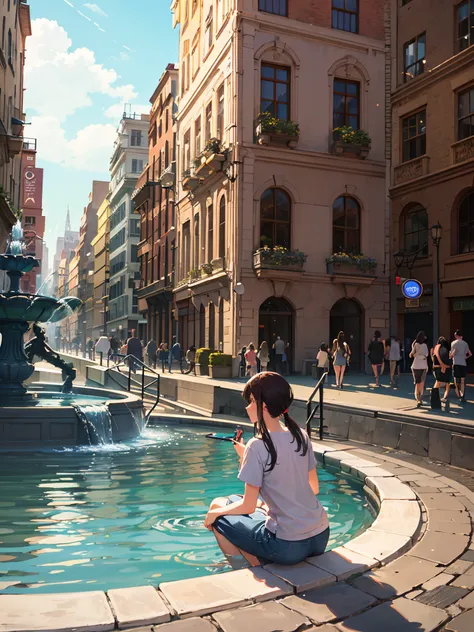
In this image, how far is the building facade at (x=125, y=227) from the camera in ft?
208

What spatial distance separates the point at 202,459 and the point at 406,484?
3794mm

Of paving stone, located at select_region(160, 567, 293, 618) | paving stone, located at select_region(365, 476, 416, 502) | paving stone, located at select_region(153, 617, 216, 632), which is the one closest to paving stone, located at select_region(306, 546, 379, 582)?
paving stone, located at select_region(160, 567, 293, 618)

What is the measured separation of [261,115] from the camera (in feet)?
88.9

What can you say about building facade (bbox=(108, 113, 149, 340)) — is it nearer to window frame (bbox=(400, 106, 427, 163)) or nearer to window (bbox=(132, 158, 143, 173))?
window (bbox=(132, 158, 143, 173))

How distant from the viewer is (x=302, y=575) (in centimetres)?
409

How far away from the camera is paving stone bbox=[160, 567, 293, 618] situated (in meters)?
3.68

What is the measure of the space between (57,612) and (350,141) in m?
27.5

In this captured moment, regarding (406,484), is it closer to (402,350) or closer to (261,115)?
(402,350)

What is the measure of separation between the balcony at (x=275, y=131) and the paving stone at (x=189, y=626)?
25.1 m

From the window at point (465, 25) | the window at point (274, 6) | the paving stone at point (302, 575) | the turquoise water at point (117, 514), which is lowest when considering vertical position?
the turquoise water at point (117, 514)

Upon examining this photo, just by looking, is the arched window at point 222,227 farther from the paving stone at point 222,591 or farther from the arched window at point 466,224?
the paving stone at point 222,591

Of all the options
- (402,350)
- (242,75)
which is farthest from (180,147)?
(402,350)

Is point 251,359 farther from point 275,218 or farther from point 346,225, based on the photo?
point 346,225

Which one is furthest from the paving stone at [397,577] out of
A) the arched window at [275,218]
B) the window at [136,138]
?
the window at [136,138]
